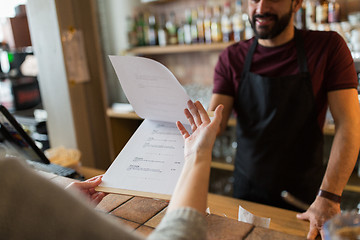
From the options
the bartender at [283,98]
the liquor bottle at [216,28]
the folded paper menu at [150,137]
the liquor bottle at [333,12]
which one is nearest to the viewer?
the folded paper menu at [150,137]

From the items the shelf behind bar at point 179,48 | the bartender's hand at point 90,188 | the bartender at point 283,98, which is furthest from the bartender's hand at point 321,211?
the shelf behind bar at point 179,48

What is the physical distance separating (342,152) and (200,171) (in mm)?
875

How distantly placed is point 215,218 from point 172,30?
2.56 m

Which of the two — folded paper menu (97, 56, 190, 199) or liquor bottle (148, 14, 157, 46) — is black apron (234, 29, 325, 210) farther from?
liquor bottle (148, 14, 157, 46)

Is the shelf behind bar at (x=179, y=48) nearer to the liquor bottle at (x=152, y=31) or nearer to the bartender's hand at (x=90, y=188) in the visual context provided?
the liquor bottle at (x=152, y=31)

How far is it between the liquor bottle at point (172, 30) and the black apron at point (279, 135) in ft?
5.19

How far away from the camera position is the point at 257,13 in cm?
155

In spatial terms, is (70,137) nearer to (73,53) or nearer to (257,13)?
(73,53)

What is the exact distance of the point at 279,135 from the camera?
63.1 inches

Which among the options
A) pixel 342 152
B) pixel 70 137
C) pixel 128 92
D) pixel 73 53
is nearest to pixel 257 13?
pixel 342 152

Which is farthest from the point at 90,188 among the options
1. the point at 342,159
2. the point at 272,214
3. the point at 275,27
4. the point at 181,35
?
the point at 181,35

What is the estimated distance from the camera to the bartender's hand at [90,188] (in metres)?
0.94

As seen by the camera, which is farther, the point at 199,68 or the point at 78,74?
the point at 199,68

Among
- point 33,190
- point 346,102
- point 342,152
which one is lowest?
point 342,152
